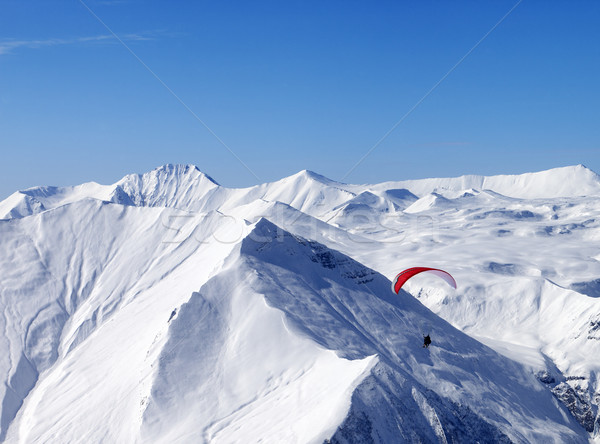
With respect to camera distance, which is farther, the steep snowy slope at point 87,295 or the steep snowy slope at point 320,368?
the steep snowy slope at point 87,295

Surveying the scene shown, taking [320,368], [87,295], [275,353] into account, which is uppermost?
[320,368]

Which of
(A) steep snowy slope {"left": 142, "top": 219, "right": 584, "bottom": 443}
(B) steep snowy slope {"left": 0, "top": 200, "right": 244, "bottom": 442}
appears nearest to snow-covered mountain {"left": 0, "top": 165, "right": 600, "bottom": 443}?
(A) steep snowy slope {"left": 142, "top": 219, "right": 584, "bottom": 443}

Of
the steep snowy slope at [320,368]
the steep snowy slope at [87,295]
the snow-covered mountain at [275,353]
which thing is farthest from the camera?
the steep snowy slope at [87,295]

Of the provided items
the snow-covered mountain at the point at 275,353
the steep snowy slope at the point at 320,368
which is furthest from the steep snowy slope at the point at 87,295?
the steep snowy slope at the point at 320,368

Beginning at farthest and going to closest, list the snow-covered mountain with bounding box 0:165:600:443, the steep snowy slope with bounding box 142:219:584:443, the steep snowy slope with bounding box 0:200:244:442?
the steep snowy slope with bounding box 0:200:244:442 → the snow-covered mountain with bounding box 0:165:600:443 → the steep snowy slope with bounding box 142:219:584:443

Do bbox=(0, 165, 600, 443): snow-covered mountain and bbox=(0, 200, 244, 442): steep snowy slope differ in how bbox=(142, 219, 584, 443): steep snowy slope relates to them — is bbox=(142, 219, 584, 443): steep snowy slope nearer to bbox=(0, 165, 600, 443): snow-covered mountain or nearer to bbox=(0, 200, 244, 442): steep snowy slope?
bbox=(0, 165, 600, 443): snow-covered mountain

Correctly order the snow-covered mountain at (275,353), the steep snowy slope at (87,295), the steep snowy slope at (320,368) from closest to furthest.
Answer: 1. the steep snowy slope at (320,368)
2. the snow-covered mountain at (275,353)
3. the steep snowy slope at (87,295)

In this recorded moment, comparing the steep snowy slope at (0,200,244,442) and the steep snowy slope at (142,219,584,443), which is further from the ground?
the steep snowy slope at (142,219,584,443)

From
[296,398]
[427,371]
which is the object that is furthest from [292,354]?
[427,371]

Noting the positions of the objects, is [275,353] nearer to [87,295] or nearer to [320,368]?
[320,368]

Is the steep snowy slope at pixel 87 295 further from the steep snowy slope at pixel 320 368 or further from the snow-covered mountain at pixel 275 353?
the steep snowy slope at pixel 320 368

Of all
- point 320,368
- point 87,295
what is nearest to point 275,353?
point 320,368

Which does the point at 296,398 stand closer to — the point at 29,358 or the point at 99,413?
the point at 99,413
